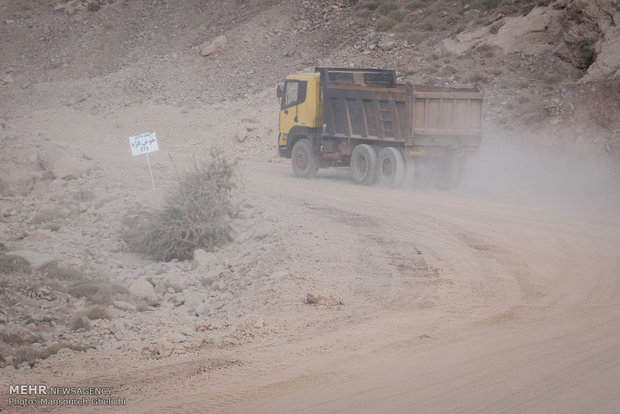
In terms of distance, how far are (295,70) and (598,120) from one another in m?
16.7

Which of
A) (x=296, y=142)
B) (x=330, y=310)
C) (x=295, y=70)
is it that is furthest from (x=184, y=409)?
(x=295, y=70)

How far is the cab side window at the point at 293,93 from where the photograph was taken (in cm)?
1986

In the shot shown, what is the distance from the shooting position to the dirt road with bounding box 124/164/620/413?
6.04 meters

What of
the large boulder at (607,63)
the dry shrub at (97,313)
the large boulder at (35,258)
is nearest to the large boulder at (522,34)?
the large boulder at (607,63)

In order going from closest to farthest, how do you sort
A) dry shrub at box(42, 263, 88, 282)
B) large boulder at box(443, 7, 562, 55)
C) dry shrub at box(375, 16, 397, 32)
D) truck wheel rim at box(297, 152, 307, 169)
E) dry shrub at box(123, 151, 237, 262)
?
1. dry shrub at box(42, 263, 88, 282)
2. dry shrub at box(123, 151, 237, 262)
3. truck wheel rim at box(297, 152, 307, 169)
4. large boulder at box(443, 7, 562, 55)
5. dry shrub at box(375, 16, 397, 32)

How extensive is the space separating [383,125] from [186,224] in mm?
7067

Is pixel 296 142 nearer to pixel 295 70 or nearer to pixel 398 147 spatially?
pixel 398 147

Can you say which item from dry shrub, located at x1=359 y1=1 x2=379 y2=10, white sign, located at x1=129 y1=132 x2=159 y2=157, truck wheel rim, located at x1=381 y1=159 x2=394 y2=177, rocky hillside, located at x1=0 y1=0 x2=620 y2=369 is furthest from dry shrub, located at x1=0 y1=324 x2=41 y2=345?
dry shrub, located at x1=359 y1=1 x2=379 y2=10

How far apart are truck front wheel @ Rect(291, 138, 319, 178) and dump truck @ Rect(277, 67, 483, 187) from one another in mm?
27

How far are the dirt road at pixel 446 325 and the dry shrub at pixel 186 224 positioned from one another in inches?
51.0

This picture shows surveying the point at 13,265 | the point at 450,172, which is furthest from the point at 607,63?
the point at 13,265

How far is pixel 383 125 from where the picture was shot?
59.8 ft

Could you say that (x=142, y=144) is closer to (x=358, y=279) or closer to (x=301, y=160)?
(x=301, y=160)

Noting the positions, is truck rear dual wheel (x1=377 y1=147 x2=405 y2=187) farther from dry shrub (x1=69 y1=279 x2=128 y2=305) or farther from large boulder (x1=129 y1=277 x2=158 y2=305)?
dry shrub (x1=69 y1=279 x2=128 y2=305)
